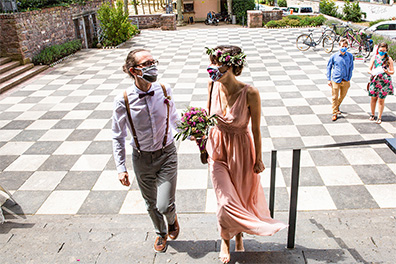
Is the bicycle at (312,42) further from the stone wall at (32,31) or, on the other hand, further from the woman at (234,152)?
the woman at (234,152)

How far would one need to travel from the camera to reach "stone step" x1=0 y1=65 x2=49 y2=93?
1010 centimetres

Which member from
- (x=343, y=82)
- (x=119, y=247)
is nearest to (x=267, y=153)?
(x=343, y=82)

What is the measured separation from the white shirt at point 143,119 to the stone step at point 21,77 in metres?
8.27

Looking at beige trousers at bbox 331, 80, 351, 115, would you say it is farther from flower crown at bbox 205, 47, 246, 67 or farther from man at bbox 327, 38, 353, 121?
flower crown at bbox 205, 47, 246, 67

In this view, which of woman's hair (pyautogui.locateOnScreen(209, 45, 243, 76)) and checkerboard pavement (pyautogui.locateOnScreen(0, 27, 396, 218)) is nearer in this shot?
woman's hair (pyautogui.locateOnScreen(209, 45, 243, 76))

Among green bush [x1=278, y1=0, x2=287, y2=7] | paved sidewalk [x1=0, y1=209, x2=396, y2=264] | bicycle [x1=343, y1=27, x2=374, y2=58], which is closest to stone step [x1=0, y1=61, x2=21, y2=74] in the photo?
paved sidewalk [x1=0, y1=209, x2=396, y2=264]

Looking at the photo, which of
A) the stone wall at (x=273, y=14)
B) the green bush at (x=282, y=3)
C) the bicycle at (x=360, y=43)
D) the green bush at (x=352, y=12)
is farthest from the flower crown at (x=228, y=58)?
the green bush at (x=282, y=3)

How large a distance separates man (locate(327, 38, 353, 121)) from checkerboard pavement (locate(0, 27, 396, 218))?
A: 467 mm

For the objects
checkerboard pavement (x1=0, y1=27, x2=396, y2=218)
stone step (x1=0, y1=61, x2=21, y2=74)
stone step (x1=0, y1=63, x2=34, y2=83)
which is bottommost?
checkerboard pavement (x1=0, y1=27, x2=396, y2=218)

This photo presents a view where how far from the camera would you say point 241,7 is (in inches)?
1105

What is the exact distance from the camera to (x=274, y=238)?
3461 mm

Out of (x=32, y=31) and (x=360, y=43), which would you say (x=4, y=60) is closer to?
(x=32, y=31)

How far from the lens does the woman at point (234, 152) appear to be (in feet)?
9.59

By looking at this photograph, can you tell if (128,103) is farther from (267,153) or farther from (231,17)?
(231,17)
